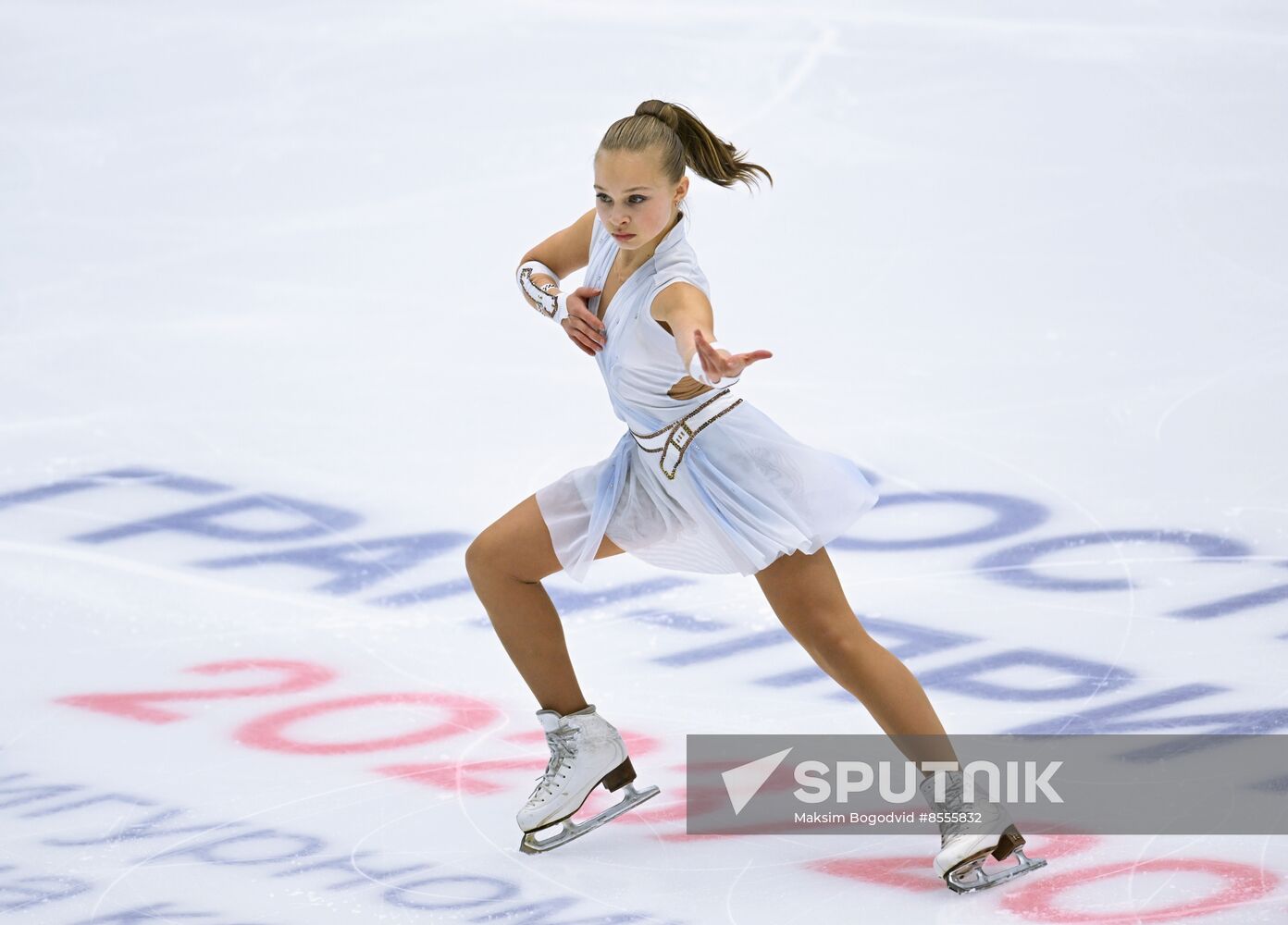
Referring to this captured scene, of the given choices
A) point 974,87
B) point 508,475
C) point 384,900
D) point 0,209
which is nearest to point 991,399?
point 508,475

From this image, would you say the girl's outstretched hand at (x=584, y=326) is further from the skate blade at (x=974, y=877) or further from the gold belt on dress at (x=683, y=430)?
the skate blade at (x=974, y=877)

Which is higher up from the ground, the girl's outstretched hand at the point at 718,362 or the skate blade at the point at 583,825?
the girl's outstretched hand at the point at 718,362

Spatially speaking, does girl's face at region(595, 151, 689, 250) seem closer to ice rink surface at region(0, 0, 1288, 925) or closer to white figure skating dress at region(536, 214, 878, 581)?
white figure skating dress at region(536, 214, 878, 581)

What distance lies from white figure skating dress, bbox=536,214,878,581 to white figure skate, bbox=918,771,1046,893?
525mm

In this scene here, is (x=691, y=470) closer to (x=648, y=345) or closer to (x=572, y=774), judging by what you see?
(x=648, y=345)

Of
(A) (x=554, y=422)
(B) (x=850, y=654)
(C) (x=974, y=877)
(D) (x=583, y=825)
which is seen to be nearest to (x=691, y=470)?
(B) (x=850, y=654)

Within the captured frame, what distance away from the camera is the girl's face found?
3.34 meters

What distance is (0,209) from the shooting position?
774 centimetres

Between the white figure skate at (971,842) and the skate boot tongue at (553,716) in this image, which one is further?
the skate boot tongue at (553,716)

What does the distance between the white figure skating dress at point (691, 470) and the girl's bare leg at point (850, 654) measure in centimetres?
5

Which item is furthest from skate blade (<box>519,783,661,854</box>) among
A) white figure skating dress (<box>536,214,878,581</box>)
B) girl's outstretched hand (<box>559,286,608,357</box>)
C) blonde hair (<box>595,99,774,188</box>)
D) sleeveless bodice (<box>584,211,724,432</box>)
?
blonde hair (<box>595,99,774,188</box>)

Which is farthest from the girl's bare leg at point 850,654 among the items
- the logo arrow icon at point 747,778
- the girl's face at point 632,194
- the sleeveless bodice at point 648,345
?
the girl's face at point 632,194

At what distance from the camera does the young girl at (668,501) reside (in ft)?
11.1

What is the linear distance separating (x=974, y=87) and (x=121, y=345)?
149 inches
